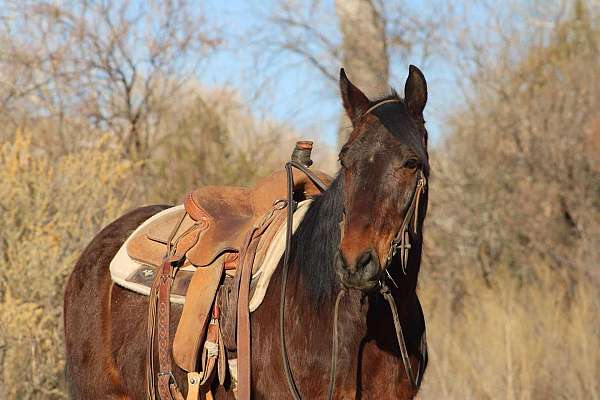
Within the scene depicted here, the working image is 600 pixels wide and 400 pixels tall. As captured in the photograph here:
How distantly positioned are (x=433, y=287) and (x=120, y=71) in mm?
4807

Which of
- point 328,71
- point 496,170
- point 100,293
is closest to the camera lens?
point 100,293

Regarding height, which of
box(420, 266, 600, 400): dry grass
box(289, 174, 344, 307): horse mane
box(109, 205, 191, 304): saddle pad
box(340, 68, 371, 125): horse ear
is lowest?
box(420, 266, 600, 400): dry grass

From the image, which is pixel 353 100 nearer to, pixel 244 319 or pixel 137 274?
pixel 244 319

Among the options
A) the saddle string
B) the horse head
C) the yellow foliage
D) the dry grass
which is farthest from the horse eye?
the dry grass

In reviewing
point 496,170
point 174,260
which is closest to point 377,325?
point 174,260

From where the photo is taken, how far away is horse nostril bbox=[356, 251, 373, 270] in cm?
247

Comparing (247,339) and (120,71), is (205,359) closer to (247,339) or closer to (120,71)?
(247,339)

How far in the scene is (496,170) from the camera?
1045 cm

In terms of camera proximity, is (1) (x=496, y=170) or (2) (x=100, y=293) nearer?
(2) (x=100, y=293)

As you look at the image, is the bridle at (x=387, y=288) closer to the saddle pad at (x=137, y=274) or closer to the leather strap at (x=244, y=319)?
the leather strap at (x=244, y=319)

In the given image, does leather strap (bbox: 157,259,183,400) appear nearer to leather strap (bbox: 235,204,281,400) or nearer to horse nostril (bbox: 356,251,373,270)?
leather strap (bbox: 235,204,281,400)

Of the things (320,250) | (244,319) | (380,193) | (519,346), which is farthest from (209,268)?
(519,346)

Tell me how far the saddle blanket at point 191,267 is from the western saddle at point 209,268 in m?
0.02

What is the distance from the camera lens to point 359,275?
2467 millimetres
